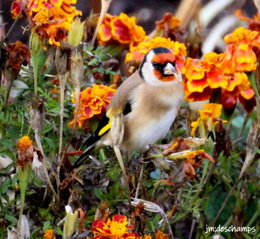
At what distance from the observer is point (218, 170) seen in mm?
1970

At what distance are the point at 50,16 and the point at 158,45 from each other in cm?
37

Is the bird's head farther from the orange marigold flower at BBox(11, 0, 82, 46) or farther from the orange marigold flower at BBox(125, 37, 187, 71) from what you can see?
the orange marigold flower at BBox(11, 0, 82, 46)

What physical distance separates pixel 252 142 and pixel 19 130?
53 centimetres

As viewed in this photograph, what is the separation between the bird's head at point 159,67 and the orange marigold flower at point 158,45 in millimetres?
64

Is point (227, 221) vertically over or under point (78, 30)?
under

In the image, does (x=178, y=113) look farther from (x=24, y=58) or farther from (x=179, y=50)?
(x=24, y=58)

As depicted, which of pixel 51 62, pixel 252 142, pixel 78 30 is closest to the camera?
pixel 78 30

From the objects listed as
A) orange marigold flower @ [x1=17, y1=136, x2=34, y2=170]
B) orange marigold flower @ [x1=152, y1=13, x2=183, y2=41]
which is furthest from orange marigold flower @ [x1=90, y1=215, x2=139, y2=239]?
orange marigold flower @ [x1=152, y1=13, x2=183, y2=41]

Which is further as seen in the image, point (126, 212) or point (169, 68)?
point (169, 68)

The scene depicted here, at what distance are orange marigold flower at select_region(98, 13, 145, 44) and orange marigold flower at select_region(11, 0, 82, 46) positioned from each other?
258 millimetres

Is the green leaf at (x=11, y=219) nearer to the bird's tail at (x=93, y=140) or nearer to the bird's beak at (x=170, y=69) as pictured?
the bird's tail at (x=93, y=140)

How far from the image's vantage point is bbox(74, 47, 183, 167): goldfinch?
1872 mm

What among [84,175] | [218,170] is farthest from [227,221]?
[84,175]

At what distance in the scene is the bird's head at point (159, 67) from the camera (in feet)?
6.22
